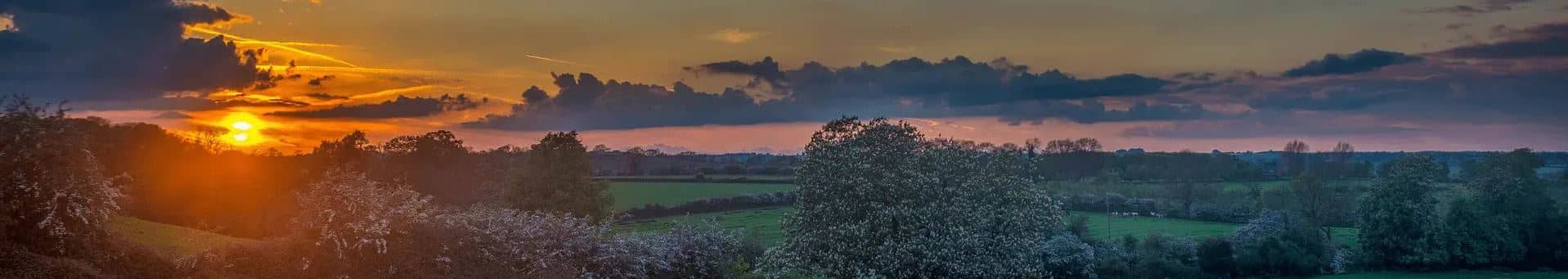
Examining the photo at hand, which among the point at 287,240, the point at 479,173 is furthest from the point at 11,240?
the point at 479,173

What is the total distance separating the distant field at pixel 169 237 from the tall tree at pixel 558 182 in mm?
24106

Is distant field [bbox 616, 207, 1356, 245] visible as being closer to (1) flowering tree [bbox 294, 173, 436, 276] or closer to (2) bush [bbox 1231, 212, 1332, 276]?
(2) bush [bbox 1231, 212, 1332, 276]

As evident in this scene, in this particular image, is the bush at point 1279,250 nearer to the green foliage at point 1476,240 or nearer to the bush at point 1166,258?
the bush at point 1166,258

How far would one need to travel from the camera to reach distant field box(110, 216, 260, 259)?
84.6 ft

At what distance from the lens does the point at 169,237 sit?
29.3m

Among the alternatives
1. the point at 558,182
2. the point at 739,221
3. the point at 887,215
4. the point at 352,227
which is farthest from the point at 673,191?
the point at 352,227

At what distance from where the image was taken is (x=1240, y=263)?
69625mm

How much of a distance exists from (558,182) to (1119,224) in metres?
54.5

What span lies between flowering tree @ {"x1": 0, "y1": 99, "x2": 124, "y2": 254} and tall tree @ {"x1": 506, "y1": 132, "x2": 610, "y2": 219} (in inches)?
1309

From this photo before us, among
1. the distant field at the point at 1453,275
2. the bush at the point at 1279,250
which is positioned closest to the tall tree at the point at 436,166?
the bush at the point at 1279,250

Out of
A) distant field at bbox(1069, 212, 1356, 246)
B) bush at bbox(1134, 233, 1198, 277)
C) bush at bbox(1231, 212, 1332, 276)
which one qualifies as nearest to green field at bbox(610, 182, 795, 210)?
distant field at bbox(1069, 212, 1356, 246)

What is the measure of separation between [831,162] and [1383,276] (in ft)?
177

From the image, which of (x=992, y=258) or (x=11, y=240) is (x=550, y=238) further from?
(x=992, y=258)

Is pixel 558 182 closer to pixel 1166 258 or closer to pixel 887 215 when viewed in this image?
pixel 887 215
